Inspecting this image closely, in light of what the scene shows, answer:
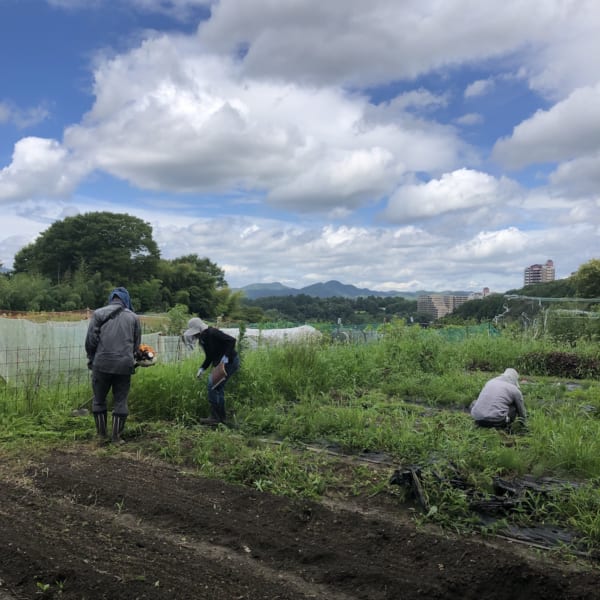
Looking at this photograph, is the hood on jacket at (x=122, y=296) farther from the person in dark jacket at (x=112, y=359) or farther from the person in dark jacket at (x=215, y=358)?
the person in dark jacket at (x=215, y=358)

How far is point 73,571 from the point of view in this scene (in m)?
2.86

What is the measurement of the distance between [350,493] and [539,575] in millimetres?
1533

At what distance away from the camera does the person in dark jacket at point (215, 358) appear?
237 inches

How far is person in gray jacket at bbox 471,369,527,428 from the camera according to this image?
5.80 meters

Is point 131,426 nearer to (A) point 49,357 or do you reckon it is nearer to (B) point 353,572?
(A) point 49,357

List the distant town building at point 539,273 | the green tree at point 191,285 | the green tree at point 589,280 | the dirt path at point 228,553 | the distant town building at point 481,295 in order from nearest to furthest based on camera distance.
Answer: the dirt path at point 228,553 → the distant town building at point 481,295 → the green tree at point 589,280 → the distant town building at point 539,273 → the green tree at point 191,285

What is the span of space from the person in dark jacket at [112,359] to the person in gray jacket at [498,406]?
376cm

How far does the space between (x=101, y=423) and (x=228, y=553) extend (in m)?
2.92

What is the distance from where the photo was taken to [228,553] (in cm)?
315

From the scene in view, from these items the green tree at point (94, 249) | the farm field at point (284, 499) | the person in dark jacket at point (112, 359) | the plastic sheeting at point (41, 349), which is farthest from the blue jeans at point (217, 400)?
the green tree at point (94, 249)

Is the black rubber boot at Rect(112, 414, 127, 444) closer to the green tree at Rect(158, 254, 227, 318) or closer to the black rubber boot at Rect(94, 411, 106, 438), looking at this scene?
the black rubber boot at Rect(94, 411, 106, 438)

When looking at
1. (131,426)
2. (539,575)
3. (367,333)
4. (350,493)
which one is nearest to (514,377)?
(350,493)

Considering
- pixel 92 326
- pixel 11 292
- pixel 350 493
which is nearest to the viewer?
pixel 350 493

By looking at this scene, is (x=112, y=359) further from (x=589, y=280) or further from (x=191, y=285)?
(x=191, y=285)
